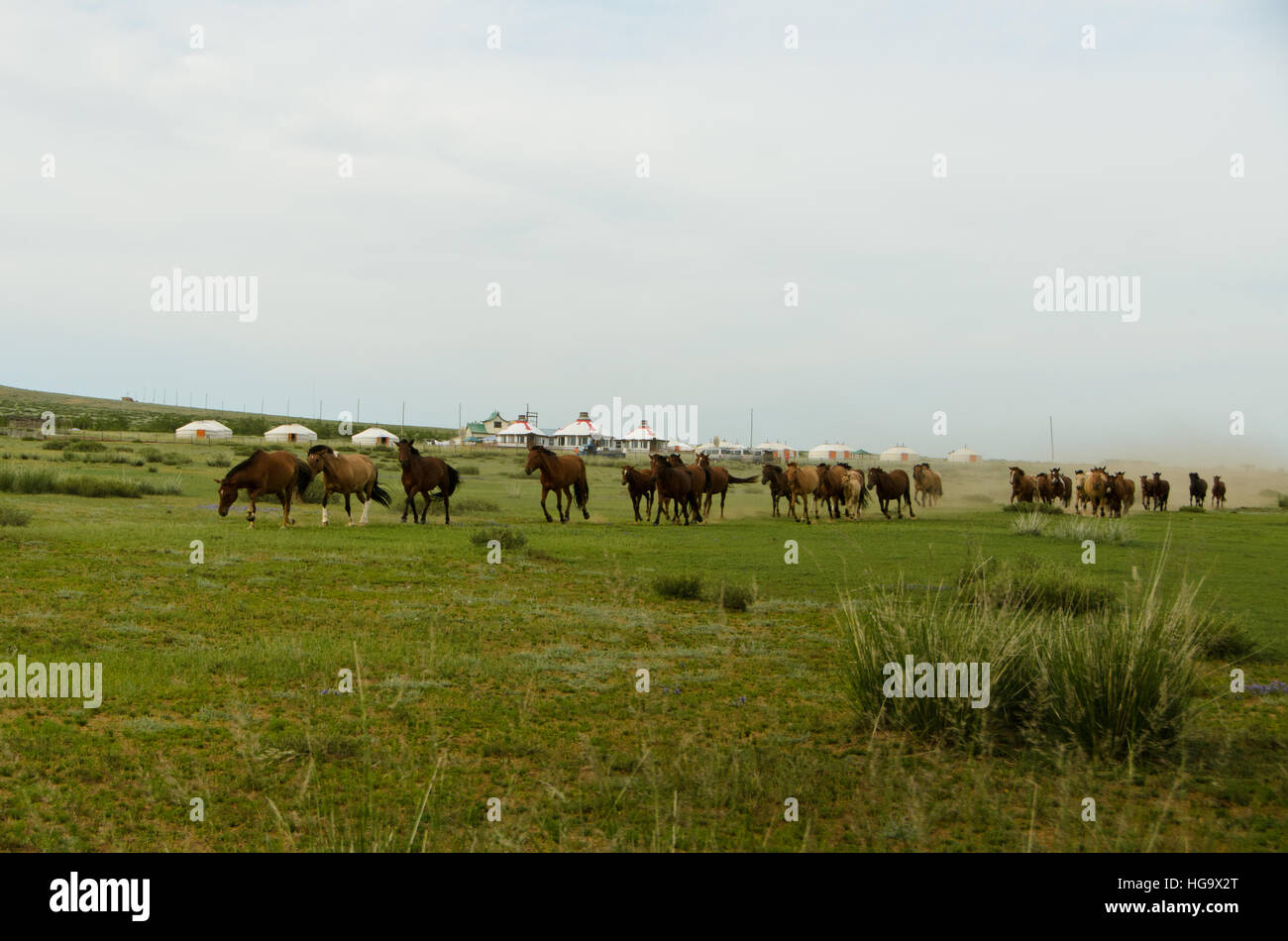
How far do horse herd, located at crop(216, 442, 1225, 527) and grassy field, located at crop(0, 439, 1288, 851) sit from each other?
460cm

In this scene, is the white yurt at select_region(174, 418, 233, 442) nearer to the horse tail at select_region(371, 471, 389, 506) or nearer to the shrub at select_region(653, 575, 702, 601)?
the horse tail at select_region(371, 471, 389, 506)

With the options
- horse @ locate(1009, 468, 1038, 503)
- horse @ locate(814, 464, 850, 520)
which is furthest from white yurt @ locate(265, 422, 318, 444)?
horse @ locate(1009, 468, 1038, 503)

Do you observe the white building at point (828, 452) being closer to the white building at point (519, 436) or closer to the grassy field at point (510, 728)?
the white building at point (519, 436)

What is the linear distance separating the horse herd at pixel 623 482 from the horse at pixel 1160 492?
17.3 feet

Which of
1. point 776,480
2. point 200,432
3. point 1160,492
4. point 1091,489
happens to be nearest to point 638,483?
point 776,480

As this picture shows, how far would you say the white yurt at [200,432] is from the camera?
273 ft

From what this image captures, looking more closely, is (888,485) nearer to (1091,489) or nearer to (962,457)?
(1091,489)

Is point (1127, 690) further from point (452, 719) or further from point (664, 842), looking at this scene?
point (452, 719)

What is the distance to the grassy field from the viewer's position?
552cm

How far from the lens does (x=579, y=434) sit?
120000 mm

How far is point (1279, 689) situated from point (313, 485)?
97.2 feet

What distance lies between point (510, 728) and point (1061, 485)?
3762cm

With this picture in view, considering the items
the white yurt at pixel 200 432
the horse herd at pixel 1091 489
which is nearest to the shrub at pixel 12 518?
the horse herd at pixel 1091 489
